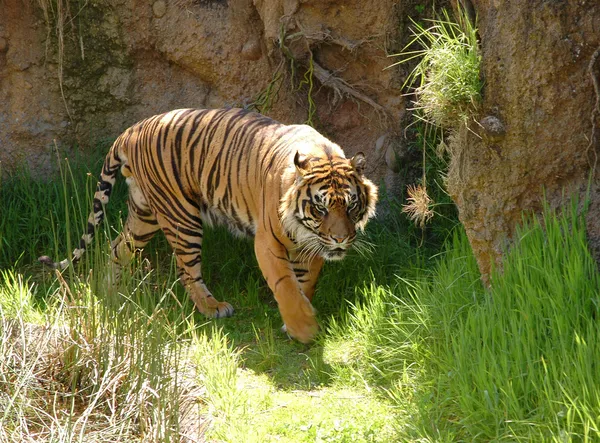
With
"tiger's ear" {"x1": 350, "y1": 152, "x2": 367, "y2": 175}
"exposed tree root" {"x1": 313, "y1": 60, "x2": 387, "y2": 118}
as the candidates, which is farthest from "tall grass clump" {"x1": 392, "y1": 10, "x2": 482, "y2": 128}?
"exposed tree root" {"x1": 313, "y1": 60, "x2": 387, "y2": 118}

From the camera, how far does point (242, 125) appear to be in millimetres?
5887

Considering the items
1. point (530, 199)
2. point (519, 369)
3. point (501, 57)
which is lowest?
point (519, 369)

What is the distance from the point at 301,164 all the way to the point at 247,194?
712 millimetres

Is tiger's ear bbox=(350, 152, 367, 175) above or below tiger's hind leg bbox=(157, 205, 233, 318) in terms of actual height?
above

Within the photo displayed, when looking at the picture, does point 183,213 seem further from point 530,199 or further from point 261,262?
point 530,199

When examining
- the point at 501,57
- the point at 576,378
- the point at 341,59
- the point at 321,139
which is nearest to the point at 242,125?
the point at 321,139

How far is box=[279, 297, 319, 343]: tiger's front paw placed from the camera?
530 centimetres

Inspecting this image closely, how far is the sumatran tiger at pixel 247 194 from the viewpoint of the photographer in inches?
201

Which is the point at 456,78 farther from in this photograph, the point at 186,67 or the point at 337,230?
the point at 186,67

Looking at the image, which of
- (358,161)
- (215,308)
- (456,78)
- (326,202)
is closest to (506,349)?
(456,78)

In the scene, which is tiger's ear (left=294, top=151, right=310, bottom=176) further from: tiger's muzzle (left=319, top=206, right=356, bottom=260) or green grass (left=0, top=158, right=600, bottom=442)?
green grass (left=0, top=158, right=600, bottom=442)

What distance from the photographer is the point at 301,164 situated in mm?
5105

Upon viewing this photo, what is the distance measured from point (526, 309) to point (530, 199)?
2.52 ft

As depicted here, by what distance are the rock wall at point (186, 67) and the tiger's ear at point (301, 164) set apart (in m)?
1.44
